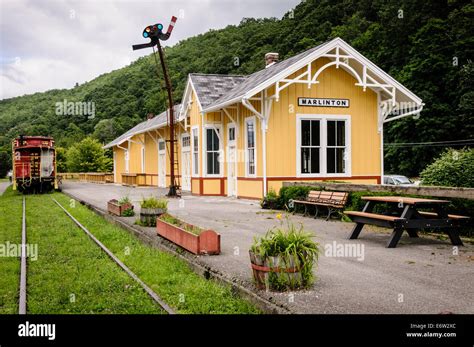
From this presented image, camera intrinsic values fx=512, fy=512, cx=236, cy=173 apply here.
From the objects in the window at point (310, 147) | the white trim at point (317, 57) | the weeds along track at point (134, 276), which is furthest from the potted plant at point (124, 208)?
the window at point (310, 147)

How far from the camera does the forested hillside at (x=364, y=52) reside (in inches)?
1638

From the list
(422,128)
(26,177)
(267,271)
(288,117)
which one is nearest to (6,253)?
(267,271)

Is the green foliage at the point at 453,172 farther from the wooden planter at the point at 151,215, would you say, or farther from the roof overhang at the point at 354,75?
the wooden planter at the point at 151,215

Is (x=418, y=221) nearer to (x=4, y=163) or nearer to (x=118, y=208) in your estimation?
(x=118, y=208)

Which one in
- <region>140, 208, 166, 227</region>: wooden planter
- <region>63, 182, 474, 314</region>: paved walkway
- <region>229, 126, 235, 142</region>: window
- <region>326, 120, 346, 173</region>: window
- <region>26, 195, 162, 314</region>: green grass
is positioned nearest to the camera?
<region>63, 182, 474, 314</region>: paved walkway

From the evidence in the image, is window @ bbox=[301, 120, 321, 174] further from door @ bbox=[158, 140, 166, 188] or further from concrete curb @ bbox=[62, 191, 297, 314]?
door @ bbox=[158, 140, 166, 188]

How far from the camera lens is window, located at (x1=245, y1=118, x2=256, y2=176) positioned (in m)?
20.2

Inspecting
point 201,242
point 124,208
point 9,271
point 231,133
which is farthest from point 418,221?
point 231,133

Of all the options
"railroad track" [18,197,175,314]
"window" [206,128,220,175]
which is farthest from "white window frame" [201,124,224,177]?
"railroad track" [18,197,175,314]

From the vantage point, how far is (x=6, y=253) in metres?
9.98

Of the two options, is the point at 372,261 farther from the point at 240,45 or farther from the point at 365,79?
the point at 240,45

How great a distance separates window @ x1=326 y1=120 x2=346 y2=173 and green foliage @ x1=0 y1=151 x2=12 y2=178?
232 ft

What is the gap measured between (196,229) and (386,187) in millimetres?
5507

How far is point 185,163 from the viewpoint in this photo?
97.2ft
